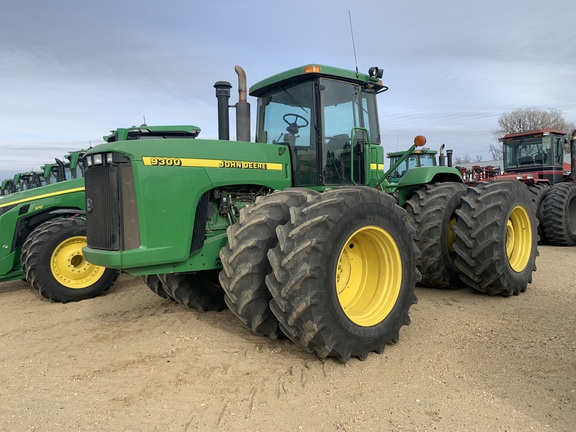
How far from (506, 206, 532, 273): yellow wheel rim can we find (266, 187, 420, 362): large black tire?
2.34 m

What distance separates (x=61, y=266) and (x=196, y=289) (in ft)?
8.48

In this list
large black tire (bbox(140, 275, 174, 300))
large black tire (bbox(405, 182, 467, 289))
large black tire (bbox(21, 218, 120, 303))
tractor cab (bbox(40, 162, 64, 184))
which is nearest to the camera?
large black tire (bbox(140, 275, 174, 300))

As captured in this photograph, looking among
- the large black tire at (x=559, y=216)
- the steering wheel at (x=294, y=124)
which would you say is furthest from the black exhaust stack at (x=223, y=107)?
the large black tire at (x=559, y=216)

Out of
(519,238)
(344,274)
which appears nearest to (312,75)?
(344,274)

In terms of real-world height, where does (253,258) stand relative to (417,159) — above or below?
below

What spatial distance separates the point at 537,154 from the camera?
1270 centimetres

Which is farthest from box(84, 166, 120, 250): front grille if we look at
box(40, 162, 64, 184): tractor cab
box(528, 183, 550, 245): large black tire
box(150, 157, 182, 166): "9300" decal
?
box(528, 183, 550, 245): large black tire

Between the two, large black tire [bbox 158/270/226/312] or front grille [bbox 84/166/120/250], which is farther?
large black tire [bbox 158/270/226/312]

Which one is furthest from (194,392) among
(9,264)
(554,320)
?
(9,264)

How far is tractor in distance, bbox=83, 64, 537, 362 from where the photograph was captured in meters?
3.41

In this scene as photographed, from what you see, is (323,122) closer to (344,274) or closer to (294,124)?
(294,124)

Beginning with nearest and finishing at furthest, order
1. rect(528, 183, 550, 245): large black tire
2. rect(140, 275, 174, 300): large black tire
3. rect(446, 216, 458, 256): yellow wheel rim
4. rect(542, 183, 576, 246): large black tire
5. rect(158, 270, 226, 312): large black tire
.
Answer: rect(158, 270, 226, 312): large black tire < rect(140, 275, 174, 300): large black tire < rect(446, 216, 458, 256): yellow wheel rim < rect(542, 183, 576, 246): large black tire < rect(528, 183, 550, 245): large black tire

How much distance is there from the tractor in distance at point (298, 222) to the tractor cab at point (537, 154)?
8213 mm

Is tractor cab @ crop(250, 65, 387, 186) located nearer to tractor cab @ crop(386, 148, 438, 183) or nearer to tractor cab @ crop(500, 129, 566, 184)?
tractor cab @ crop(386, 148, 438, 183)
